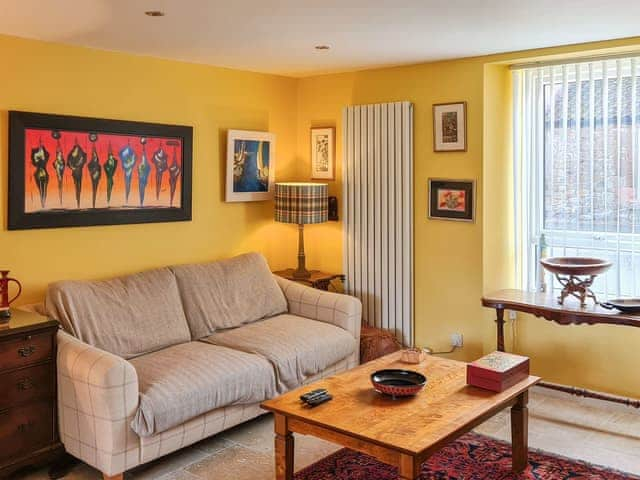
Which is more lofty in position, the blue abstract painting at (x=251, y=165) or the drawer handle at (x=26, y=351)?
the blue abstract painting at (x=251, y=165)

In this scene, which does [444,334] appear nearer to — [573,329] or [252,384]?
[573,329]

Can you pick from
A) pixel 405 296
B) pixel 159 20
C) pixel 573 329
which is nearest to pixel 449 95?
pixel 405 296

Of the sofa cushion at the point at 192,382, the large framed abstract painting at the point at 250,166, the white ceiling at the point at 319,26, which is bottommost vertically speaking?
the sofa cushion at the point at 192,382

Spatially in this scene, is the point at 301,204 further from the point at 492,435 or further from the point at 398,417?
the point at 398,417

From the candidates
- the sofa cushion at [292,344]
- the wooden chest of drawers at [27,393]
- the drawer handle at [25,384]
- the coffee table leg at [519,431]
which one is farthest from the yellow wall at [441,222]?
the drawer handle at [25,384]

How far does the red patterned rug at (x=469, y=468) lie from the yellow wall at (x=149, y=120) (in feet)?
6.12

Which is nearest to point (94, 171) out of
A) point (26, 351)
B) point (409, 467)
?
point (26, 351)

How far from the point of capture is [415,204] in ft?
16.1

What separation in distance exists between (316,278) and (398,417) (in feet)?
7.89

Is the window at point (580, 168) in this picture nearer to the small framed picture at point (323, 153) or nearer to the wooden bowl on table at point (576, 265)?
the wooden bowl on table at point (576, 265)

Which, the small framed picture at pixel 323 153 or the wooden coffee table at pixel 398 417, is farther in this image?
the small framed picture at pixel 323 153

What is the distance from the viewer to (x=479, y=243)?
15.0 ft

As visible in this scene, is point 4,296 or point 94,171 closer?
point 4,296

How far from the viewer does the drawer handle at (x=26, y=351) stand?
324 cm
